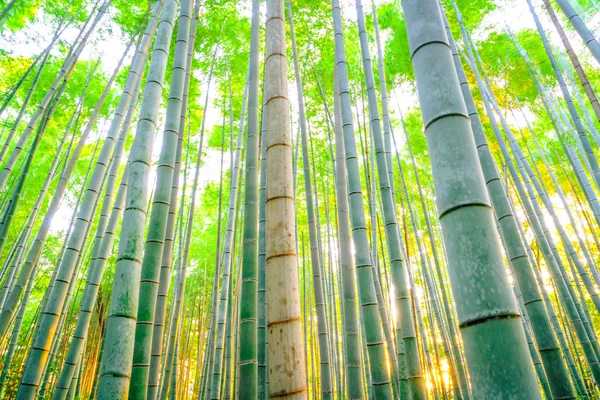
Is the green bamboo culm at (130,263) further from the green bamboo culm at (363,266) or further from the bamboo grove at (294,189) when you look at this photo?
the green bamboo culm at (363,266)

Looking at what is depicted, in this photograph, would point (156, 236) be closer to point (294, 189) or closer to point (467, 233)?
point (467, 233)

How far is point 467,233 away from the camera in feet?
2.52

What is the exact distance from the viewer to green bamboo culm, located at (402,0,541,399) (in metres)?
0.67

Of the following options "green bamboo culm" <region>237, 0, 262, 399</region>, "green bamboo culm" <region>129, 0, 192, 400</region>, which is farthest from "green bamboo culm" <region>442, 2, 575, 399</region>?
"green bamboo culm" <region>129, 0, 192, 400</region>

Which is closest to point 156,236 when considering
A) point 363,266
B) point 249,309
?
point 249,309

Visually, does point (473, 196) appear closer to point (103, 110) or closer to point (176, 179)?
point (176, 179)

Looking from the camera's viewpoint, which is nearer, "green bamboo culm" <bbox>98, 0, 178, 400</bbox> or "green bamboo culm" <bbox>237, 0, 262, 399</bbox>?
"green bamboo culm" <bbox>98, 0, 178, 400</bbox>

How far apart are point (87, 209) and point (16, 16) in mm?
4580

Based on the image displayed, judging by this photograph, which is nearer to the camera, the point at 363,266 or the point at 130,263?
the point at 130,263

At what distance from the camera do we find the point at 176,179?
283cm

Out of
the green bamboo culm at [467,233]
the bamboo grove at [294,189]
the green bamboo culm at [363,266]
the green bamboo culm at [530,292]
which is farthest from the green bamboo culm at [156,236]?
the green bamboo culm at [530,292]

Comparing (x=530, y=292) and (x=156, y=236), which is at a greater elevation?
(x=156, y=236)

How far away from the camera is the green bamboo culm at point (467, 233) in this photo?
0.67 m

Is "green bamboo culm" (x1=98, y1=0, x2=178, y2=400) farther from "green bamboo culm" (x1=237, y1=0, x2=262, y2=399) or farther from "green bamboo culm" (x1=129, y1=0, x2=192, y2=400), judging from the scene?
"green bamboo culm" (x1=237, y1=0, x2=262, y2=399)
